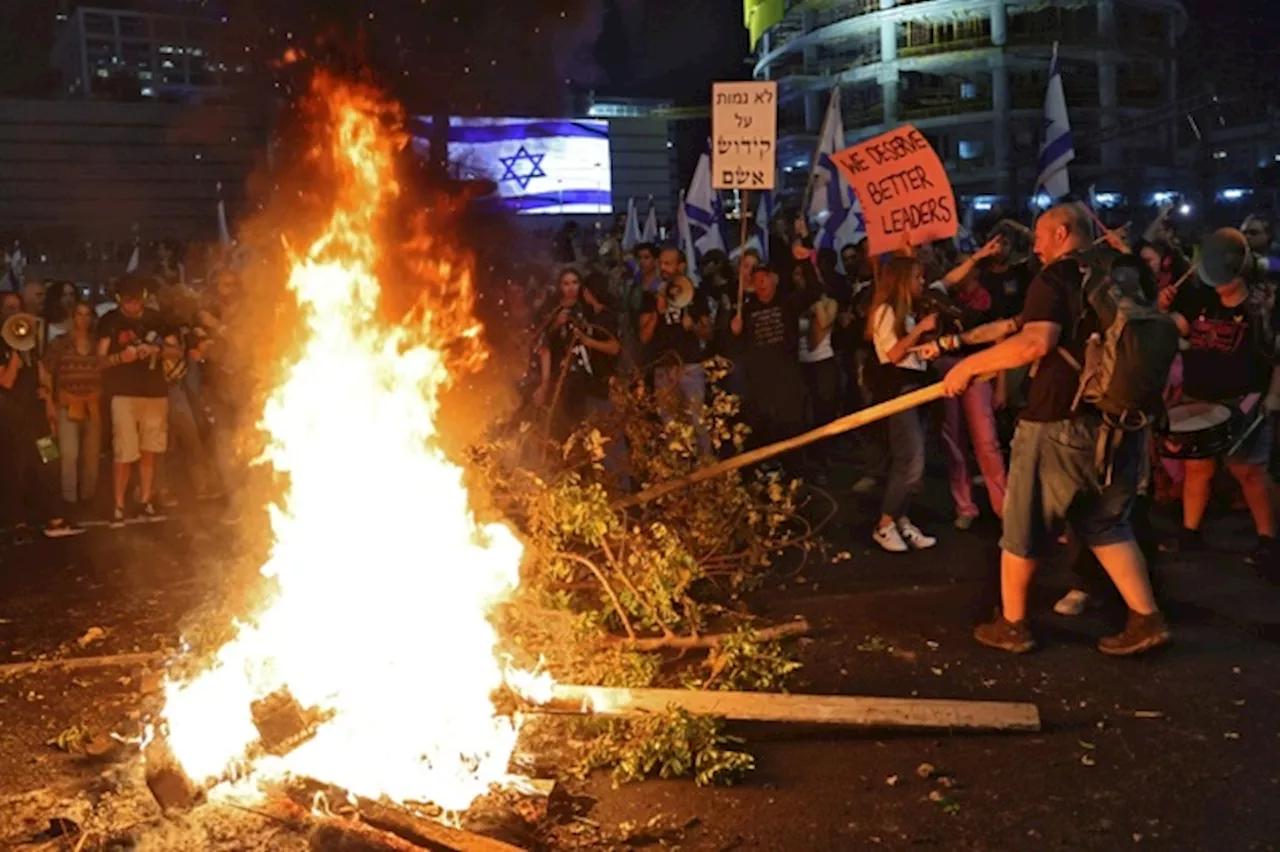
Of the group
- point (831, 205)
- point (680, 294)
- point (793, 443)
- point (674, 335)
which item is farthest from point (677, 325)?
point (831, 205)

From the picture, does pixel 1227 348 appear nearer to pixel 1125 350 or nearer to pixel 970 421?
pixel 970 421

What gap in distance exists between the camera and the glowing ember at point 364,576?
4664 mm

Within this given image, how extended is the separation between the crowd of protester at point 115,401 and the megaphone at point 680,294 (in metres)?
3.92

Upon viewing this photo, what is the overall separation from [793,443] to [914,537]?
210 centimetres

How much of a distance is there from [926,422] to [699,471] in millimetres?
5502

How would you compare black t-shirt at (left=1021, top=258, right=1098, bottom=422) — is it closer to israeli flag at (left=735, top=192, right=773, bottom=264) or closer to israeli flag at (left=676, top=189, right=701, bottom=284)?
israeli flag at (left=735, top=192, right=773, bottom=264)

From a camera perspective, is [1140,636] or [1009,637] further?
[1009,637]

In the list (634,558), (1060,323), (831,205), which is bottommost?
(634,558)

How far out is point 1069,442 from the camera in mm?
5566

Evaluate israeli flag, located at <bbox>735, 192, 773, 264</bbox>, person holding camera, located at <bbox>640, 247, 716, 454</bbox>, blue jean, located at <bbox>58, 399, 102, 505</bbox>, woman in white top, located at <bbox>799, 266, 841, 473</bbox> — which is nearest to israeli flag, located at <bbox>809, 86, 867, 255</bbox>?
israeli flag, located at <bbox>735, 192, 773, 264</bbox>

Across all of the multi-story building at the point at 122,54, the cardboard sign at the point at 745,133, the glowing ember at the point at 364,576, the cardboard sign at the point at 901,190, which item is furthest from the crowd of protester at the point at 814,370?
the multi-story building at the point at 122,54

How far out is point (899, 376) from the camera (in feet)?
25.8

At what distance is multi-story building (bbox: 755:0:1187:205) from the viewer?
6494 centimetres

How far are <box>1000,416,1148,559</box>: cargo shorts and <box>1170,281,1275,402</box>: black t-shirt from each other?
2.19 meters
